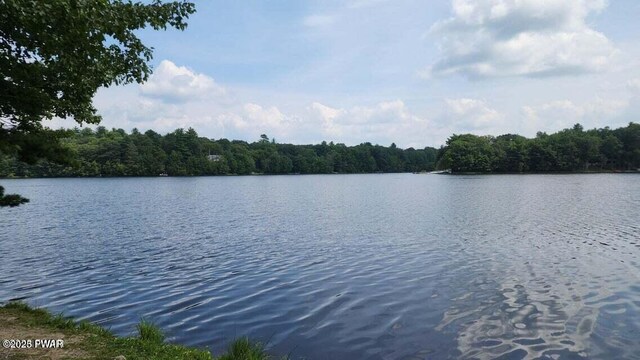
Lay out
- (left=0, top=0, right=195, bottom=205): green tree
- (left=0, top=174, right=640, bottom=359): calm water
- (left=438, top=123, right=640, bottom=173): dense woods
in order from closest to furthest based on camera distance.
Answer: (left=0, top=0, right=195, bottom=205): green tree
(left=0, top=174, right=640, bottom=359): calm water
(left=438, top=123, right=640, bottom=173): dense woods

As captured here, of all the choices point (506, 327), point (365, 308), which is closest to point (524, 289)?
point (506, 327)

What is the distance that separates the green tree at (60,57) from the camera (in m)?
8.62

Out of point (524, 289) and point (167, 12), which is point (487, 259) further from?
point (167, 12)

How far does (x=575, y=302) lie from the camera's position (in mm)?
15797

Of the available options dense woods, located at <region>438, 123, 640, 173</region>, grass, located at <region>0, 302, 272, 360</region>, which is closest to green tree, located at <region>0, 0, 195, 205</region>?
grass, located at <region>0, 302, 272, 360</region>

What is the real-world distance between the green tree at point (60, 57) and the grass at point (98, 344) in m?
5.40

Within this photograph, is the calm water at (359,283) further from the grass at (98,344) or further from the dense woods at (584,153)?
the dense woods at (584,153)

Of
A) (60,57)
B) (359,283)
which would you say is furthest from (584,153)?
(60,57)

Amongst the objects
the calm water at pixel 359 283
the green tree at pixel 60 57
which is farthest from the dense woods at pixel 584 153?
the green tree at pixel 60 57

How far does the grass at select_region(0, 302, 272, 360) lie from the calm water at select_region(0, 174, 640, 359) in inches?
71.3

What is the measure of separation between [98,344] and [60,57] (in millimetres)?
6751

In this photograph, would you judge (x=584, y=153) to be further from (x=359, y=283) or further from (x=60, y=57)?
(x=60, y=57)

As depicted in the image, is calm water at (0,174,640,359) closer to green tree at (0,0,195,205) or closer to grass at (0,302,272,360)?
grass at (0,302,272,360)

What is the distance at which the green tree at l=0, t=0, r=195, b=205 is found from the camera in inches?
339
